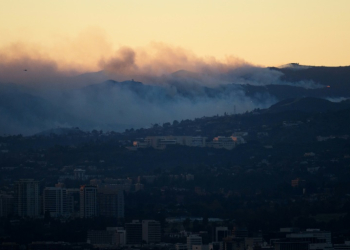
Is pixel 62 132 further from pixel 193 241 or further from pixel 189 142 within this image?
pixel 193 241

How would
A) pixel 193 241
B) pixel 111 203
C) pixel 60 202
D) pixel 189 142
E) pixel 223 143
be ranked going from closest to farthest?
pixel 193 241
pixel 111 203
pixel 60 202
pixel 223 143
pixel 189 142

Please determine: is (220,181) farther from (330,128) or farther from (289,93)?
(289,93)

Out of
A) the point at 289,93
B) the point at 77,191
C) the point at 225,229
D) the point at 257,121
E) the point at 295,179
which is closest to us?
the point at 225,229

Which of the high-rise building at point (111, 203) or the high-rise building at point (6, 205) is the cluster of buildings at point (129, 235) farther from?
the high-rise building at point (6, 205)

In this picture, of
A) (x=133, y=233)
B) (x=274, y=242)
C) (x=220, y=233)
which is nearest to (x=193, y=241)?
(x=274, y=242)

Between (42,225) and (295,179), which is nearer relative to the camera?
(42,225)

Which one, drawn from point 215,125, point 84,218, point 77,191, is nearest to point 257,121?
point 215,125

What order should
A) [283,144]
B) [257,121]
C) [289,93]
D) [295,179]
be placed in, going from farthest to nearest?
[289,93], [257,121], [283,144], [295,179]

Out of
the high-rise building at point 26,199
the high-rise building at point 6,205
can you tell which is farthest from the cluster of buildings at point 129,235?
the high-rise building at point 6,205
